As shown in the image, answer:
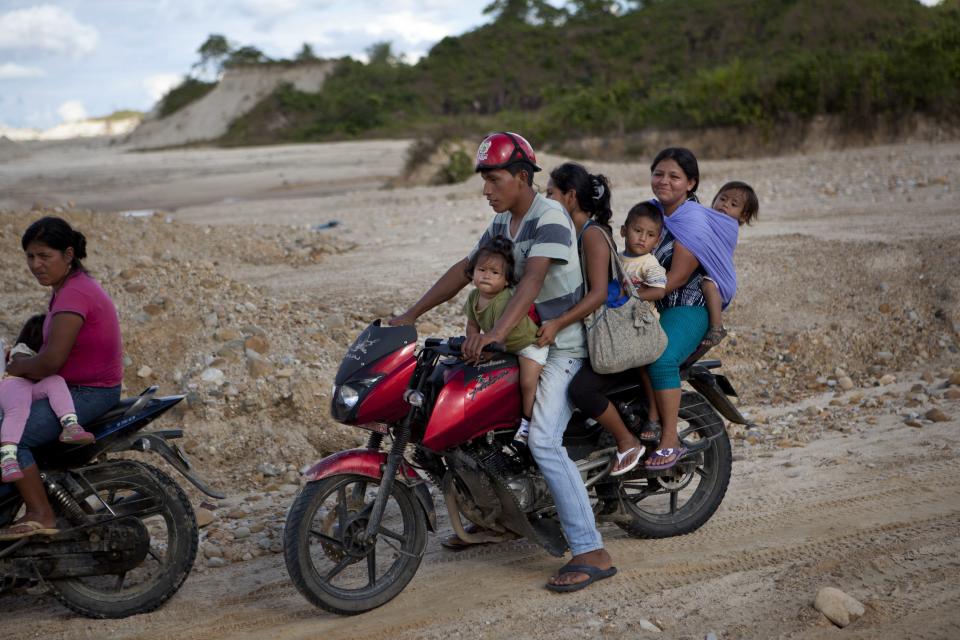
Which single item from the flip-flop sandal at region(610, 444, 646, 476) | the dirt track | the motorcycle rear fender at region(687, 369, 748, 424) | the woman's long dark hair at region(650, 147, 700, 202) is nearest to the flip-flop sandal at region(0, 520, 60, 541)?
the dirt track

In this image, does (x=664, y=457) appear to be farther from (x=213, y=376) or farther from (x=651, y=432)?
(x=213, y=376)

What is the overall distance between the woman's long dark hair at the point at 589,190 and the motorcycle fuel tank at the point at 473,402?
84 cm

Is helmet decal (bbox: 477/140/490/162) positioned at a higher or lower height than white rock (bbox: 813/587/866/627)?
higher

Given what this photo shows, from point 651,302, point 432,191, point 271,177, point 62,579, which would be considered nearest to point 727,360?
point 651,302

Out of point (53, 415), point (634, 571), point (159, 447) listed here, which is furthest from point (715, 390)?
point (53, 415)

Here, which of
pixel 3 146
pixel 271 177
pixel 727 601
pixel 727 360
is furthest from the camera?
pixel 3 146

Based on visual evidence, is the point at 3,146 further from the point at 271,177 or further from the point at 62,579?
the point at 62,579

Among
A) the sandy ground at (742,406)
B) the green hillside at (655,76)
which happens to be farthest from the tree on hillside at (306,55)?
the sandy ground at (742,406)

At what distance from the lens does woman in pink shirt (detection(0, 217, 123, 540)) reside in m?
4.22

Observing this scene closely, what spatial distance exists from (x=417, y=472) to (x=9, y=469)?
1885mm

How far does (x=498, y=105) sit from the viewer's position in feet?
162

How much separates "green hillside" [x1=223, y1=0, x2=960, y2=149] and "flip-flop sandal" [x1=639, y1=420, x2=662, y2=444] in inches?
743

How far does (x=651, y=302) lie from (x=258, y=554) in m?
2.66

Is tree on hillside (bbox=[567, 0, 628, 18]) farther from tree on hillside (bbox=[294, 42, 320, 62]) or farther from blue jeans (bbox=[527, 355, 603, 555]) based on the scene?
blue jeans (bbox=[527, 355, 603, 555])
